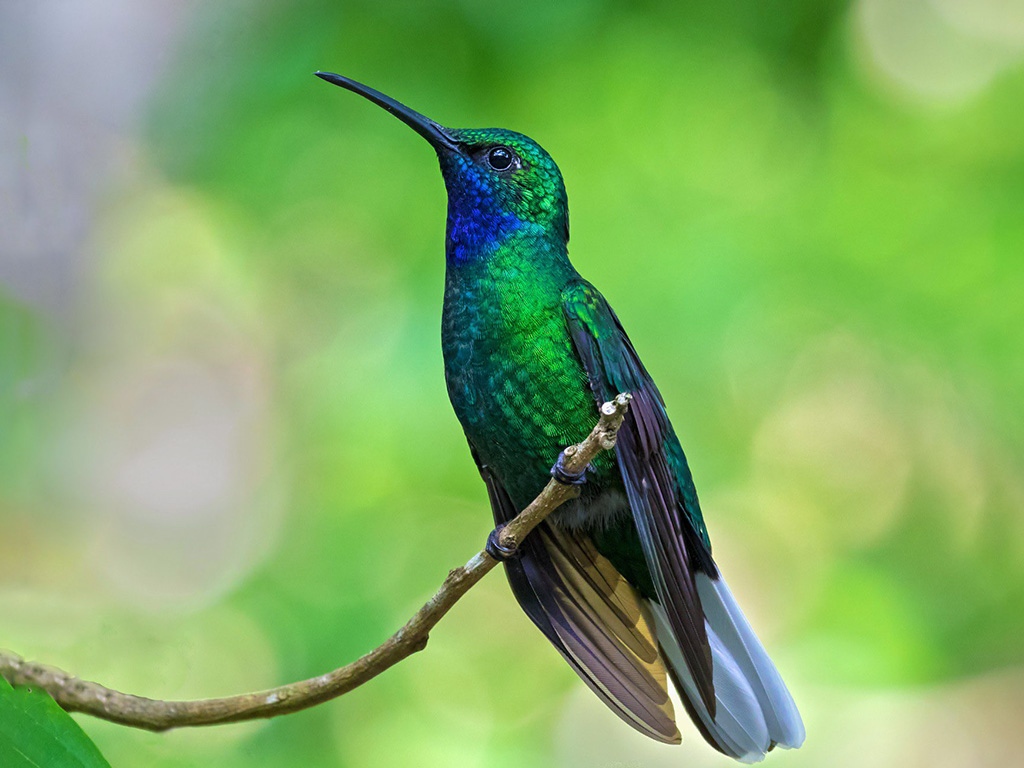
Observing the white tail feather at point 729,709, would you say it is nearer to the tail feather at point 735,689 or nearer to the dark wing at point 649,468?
the tail feather at point 735,689

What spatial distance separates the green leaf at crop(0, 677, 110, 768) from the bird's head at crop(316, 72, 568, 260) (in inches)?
42.6

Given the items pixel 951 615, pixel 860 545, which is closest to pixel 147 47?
pixel 860 545

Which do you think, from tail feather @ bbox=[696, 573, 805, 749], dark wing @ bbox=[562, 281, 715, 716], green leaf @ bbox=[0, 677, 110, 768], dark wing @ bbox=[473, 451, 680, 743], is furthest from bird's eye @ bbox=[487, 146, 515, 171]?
green leaf @ bbox=[0, 677, 110, 768]

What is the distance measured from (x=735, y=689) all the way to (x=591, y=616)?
11.4 inches

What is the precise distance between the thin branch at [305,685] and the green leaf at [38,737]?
48 cm

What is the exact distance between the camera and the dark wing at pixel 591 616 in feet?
5.80

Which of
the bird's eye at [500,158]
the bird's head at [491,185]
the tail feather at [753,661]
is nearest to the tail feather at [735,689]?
the tail feather at [753,661]

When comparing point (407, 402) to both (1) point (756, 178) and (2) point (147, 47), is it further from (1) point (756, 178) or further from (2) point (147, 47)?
(2) point (147, 47)

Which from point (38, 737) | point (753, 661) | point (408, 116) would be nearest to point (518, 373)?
point (408, 116)

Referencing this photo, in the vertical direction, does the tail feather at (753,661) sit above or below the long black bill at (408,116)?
below

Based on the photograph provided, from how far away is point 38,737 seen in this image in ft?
2.80

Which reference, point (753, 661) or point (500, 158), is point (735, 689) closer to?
point (753, 661)

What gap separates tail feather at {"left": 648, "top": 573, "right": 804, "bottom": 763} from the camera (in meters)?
1.82

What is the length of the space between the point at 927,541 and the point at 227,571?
2.32 meters
